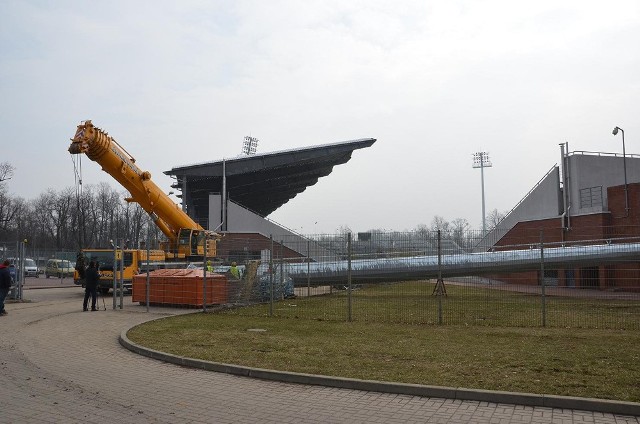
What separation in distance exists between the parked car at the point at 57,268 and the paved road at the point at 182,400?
4098 centimetres

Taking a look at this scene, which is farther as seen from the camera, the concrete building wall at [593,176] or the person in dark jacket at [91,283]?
the concrete building wall at [593,176]

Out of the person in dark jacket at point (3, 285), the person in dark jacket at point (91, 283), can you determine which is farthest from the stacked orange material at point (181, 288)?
the person in dark jacket at point (3, 285)

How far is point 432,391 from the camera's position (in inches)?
283

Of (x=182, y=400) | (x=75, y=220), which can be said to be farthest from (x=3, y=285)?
(x=75, y=220)

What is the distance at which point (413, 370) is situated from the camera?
834cm

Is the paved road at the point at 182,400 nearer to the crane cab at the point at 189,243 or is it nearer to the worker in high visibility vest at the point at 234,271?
the worker in high visibility vest at the point at 234,271

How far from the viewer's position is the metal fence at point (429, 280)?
567 inches

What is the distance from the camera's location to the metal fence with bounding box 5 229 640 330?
14.4 metres

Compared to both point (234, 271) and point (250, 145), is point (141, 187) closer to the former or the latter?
→ point (234, 271)

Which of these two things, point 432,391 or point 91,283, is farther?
point 91,283

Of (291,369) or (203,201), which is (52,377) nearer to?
(291,369)

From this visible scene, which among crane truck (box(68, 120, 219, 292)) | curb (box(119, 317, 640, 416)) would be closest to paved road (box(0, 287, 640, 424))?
curb (box(119, 317, 640, 416))

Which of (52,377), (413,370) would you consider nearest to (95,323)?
(52,377)

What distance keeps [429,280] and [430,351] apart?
912cm
